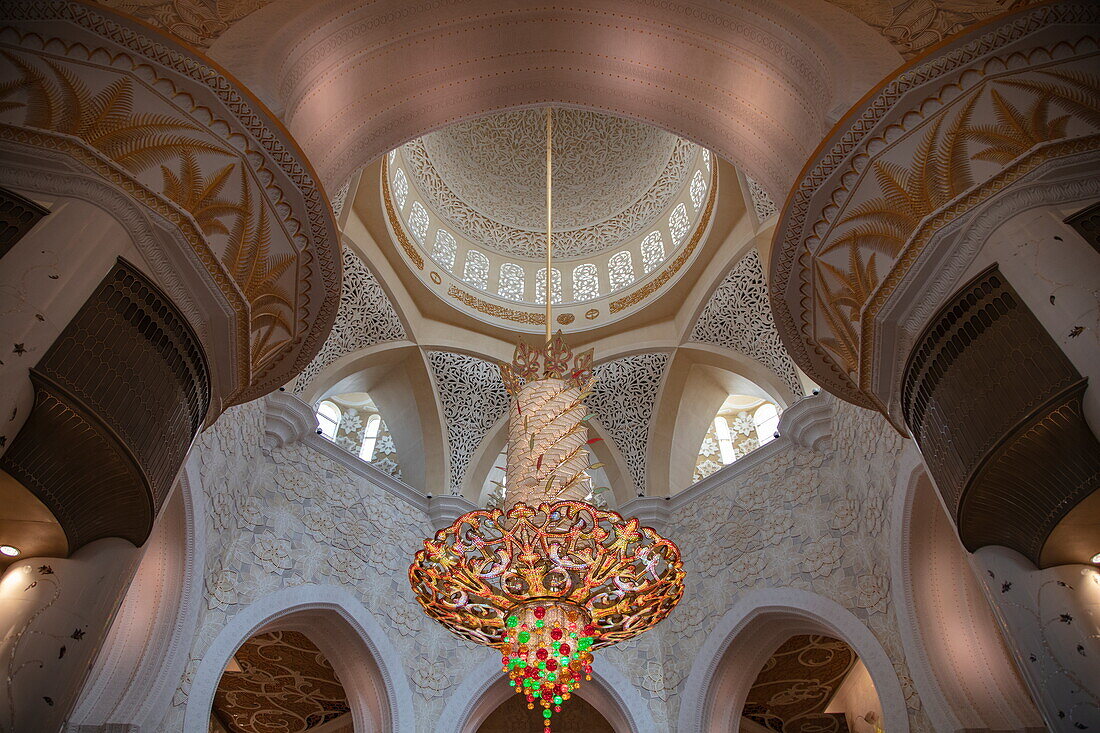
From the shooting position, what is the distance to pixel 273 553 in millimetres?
7223

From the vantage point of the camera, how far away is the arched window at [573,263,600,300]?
10.9 metres

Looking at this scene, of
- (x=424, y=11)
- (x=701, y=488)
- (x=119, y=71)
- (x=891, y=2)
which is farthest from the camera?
(x=701, y=488)

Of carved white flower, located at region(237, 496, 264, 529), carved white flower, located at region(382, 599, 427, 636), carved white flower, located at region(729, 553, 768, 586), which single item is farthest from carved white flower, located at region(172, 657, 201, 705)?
carved white flower, located at region(729, 553, 768, 586)

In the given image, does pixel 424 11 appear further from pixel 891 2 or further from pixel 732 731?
pixel 732 731

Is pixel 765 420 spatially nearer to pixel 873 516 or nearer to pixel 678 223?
pixel 678 223

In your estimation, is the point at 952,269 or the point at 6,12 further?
the point at 952,269

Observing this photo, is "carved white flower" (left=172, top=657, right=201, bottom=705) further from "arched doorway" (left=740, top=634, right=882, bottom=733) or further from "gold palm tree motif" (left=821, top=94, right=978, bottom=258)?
"gold palm tree motif" (left=821, top=94, right=978, bottom=258)

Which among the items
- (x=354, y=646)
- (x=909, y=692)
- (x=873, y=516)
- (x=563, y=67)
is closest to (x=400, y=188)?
(x=563, y=67)

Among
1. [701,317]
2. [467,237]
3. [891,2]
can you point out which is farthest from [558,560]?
[467,237]

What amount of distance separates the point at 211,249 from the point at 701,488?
660 cm

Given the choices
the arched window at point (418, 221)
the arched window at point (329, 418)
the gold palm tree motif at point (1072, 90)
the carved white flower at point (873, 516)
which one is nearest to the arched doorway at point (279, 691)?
the arched window at point (329, 418)

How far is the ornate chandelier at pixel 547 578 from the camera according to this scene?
5.04 meters

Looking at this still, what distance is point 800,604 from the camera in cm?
724

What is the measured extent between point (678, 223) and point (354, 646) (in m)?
6.77
